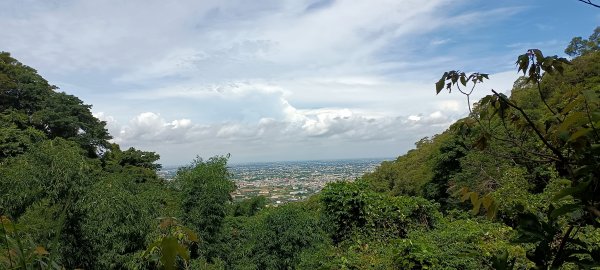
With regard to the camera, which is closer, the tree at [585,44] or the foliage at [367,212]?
the foliage at [367,212]

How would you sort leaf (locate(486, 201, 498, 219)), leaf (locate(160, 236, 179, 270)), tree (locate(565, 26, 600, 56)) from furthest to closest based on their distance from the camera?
tree (locate(565, 26, 600, 56)) → leaf (locate(486, 201, 498, 219)) → leaf (locate(160, 236, 179, 270))

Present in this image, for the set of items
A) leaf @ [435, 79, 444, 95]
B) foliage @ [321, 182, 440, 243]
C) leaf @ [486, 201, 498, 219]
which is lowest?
foliage @ [321, 182, 440, 243]

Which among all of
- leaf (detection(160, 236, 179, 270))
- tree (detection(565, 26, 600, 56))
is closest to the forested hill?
leaf (detection(160, 236, 179, 270))

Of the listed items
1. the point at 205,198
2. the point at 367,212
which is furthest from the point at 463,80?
the point at 205,198

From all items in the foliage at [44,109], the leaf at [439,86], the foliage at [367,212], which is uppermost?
the foliage at [44,109]

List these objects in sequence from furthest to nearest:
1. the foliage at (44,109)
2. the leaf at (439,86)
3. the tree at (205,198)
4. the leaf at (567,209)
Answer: the foliage at (44,109)
the tree at (205,198)
the leaf at (439,86)
the leaf at (567,209)

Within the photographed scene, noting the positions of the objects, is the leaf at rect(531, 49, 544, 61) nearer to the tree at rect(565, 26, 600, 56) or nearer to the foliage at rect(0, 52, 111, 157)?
the foliage at rect(0, 52, 111, 157)

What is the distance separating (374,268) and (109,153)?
23233 mm

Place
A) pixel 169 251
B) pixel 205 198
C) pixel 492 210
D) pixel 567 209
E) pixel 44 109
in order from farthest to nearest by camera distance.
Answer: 1. pixel 44 109
2. pixel 205 198
3. pixel 492 210
4. pixel 567 209
5. pixel 169 251

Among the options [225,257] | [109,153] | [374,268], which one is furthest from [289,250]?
[109,153]

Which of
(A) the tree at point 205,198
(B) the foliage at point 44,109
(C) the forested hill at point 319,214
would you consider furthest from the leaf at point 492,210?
(B) the foliage at point 44,109

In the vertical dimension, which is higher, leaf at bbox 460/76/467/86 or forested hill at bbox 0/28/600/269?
leaf at bbox 460/76/467/86

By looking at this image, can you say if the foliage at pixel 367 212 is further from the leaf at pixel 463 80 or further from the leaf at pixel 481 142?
the leaf at pixel 463 80

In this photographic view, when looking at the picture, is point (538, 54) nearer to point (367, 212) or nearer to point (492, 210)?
point (492, 210)
